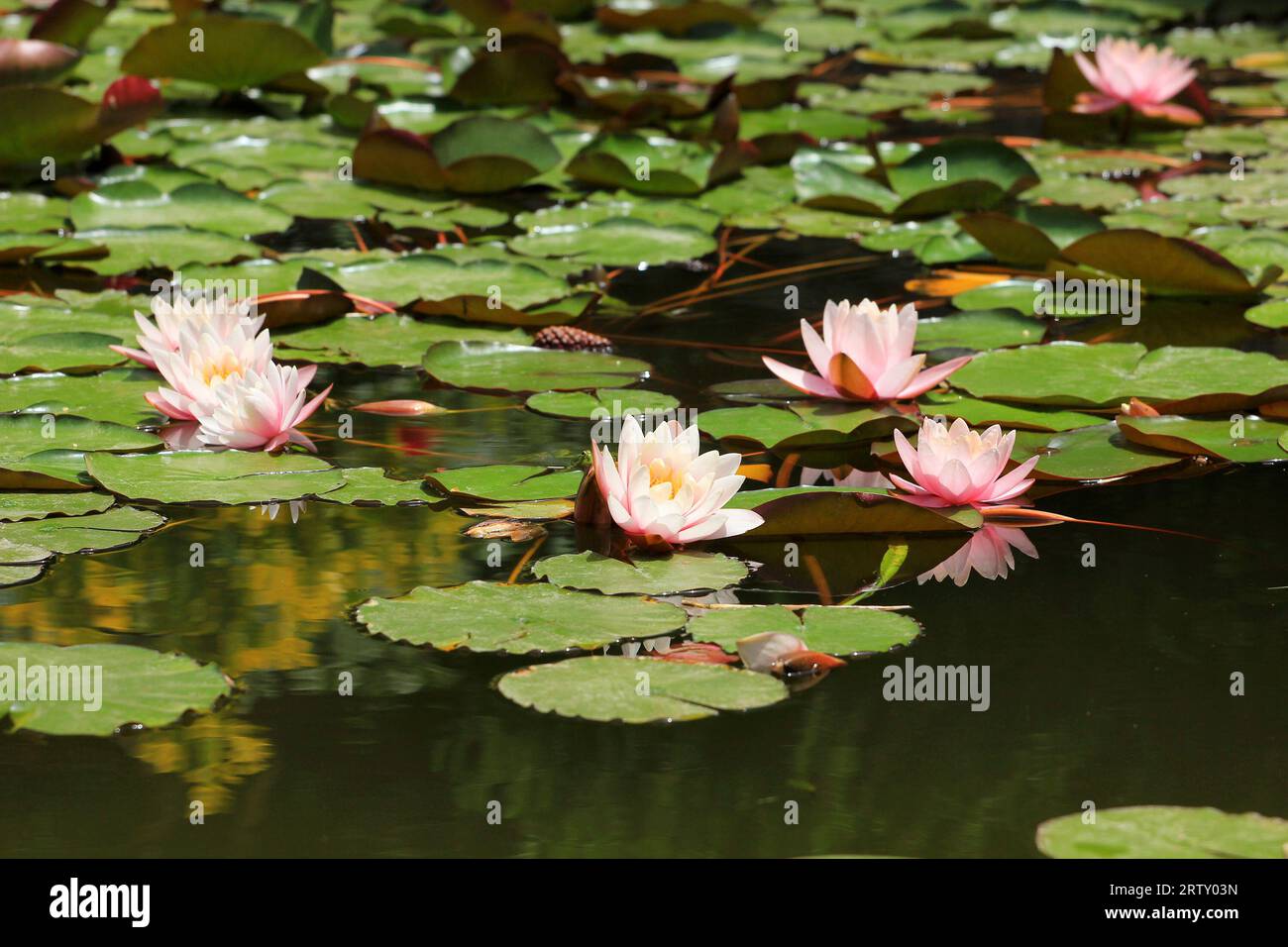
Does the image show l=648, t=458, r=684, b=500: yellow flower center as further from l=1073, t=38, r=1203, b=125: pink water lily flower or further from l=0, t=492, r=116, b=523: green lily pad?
l=1073, t=38, r=1203, b=125: pink water lily flower

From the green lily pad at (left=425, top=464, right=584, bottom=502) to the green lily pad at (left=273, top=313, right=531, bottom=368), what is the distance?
634 mm

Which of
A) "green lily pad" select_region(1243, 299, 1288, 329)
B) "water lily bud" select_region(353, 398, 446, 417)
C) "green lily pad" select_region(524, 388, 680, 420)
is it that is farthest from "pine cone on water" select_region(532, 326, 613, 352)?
"green lily pad" select_region(1243, 299, 1288, 329)

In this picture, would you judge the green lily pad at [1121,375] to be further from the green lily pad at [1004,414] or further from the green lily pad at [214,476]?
the green lily pad at [214,476]

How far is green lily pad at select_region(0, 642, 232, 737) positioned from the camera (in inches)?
65.1

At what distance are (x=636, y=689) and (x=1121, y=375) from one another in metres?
1.43

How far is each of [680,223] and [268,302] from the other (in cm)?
116

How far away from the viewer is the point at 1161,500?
2389mm

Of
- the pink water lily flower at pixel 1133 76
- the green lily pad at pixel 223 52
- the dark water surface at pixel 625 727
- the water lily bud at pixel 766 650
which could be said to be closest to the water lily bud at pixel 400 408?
the dark water surface at pixel 625 727

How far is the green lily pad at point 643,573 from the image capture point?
6.53ft

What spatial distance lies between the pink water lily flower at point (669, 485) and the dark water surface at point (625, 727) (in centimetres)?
11

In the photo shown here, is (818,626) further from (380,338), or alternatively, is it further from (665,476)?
(380,338)
